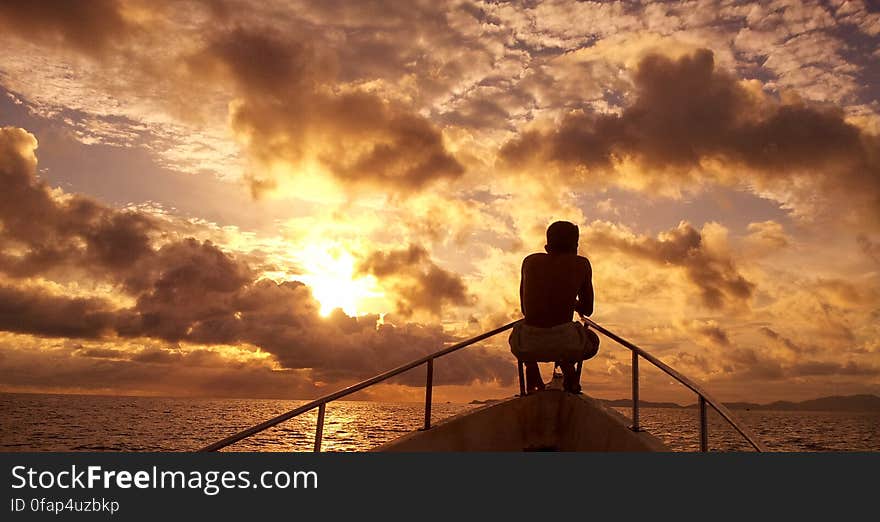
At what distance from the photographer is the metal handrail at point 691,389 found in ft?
14.5

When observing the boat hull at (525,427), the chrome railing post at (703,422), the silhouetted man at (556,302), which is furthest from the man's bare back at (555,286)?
the chrome railing post at (703,422)

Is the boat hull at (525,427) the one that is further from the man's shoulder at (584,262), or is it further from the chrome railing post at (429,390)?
the man's shoulder at (584,262)

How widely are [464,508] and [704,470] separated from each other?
4.71ft

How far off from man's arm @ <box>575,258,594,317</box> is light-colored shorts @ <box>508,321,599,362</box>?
0.16m

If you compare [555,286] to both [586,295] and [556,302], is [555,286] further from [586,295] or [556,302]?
[586,295]

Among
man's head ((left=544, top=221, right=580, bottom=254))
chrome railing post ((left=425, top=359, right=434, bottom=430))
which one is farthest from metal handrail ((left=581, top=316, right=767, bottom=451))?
chrome railing post ((left=425, top=359, right=434, bottom=430))

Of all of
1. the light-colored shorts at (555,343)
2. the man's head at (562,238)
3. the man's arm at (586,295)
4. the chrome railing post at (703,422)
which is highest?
the man's head at (562,238)

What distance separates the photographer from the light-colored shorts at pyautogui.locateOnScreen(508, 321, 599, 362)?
21.9ft

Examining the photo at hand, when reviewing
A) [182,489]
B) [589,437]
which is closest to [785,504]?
[589,437]

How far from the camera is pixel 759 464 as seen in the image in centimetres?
395

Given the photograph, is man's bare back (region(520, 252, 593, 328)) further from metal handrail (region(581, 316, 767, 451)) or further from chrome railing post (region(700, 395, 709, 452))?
chrome railing post (region(700, 395, 709, 452))

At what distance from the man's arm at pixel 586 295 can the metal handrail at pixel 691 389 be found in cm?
31

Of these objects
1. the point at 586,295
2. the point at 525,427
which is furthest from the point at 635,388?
the point at 525,427

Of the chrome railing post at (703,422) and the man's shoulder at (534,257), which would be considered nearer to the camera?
the chrome railing post at (703,422)
